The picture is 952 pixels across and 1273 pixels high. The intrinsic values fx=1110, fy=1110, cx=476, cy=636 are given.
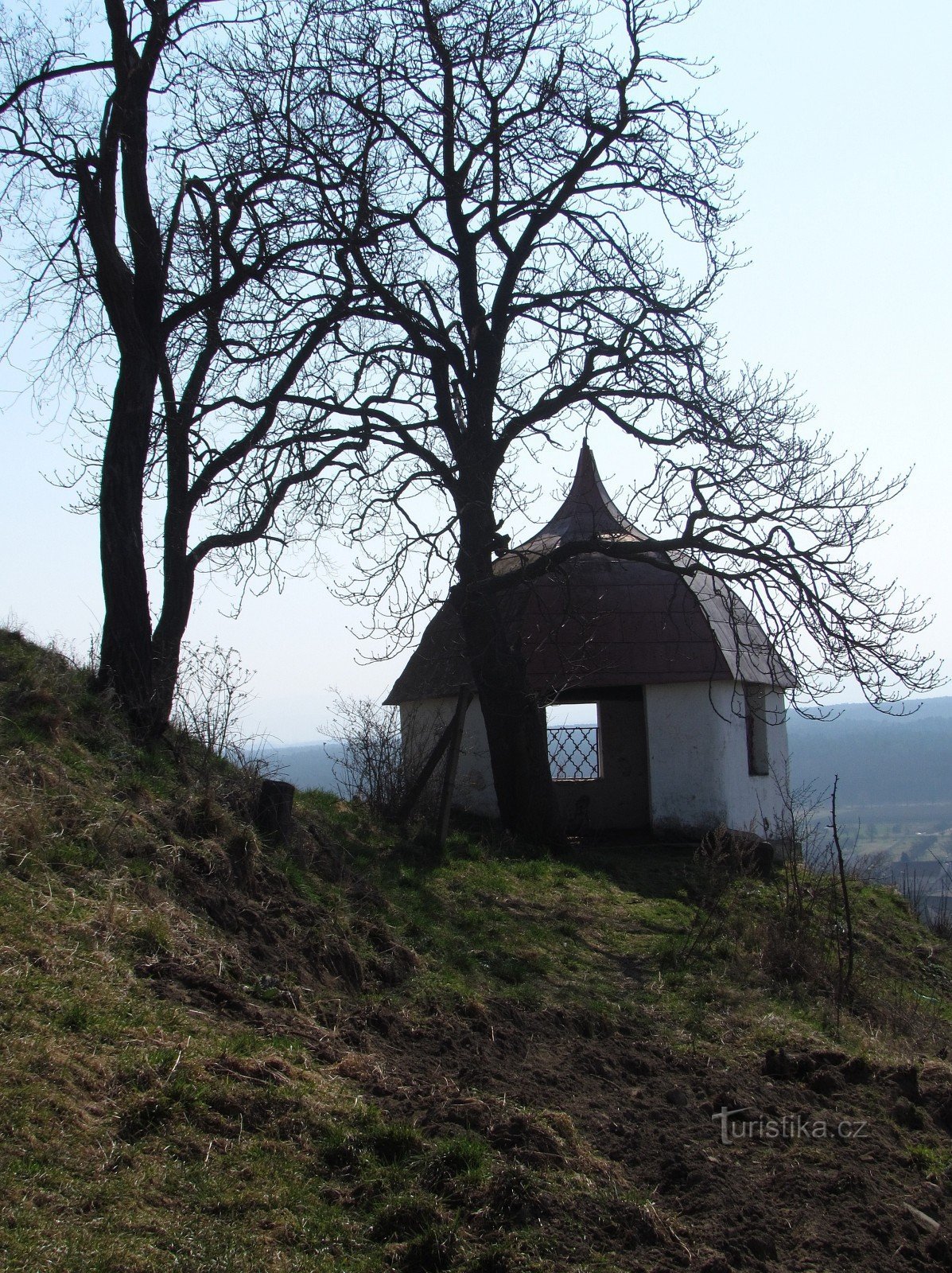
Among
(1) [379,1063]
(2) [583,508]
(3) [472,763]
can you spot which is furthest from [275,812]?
(2) [583,508]

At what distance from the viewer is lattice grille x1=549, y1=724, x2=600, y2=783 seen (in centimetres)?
1962

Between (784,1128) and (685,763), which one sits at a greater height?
(685,763)

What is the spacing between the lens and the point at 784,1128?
5531 millimetres

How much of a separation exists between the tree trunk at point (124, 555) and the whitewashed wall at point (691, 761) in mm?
8876

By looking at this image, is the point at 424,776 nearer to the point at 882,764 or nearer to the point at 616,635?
the point at 616,635

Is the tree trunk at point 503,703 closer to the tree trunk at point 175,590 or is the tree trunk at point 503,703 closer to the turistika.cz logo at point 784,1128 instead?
the tree trunk at point 175,590

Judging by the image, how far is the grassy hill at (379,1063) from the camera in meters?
3.92

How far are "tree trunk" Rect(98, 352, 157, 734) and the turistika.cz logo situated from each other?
6.33m

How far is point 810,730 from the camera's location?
60.2 metres

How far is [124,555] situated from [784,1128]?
24.1 feet

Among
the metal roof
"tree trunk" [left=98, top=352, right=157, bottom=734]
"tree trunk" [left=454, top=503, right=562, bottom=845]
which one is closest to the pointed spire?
the metal roof

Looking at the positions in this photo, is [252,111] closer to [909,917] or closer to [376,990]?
[376,990]

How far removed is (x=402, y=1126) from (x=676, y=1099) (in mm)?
1770

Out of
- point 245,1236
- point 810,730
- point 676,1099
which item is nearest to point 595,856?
point 676,1099
